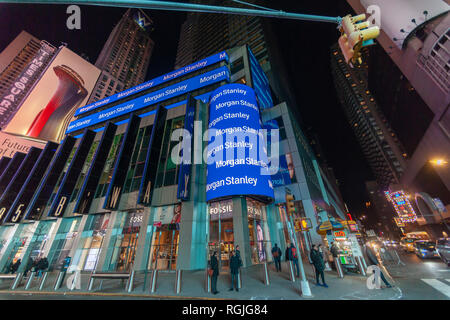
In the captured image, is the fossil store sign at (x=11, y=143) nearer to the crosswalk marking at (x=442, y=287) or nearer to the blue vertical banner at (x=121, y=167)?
the blue vertical banner at (x=121, y=167)

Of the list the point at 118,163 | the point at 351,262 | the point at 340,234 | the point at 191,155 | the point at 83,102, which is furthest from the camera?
the point at 83,102

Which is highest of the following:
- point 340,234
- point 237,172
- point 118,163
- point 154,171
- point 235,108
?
point 235,108

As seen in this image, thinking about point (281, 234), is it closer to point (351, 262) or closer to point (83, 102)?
point (351, 262)

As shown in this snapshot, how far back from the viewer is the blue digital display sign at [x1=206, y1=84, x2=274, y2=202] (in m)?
15.7

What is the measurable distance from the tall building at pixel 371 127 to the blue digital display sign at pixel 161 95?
86.2 metres

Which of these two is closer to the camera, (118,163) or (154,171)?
(154,171)

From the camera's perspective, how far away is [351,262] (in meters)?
12.6

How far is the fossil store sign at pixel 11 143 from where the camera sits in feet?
135

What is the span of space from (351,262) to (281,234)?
7.17 m

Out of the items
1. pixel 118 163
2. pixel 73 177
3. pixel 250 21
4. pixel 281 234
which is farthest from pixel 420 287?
pixel 250 21

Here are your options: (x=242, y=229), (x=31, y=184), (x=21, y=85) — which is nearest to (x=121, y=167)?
(x=242, y=229)

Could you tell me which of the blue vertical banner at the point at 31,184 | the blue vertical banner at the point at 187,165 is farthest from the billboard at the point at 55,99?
the blue vertical banner at the point at 187,165

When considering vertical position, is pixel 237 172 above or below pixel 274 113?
below

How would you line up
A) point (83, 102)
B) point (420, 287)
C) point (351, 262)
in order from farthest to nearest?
point (83, 102) → point (351, 262) → point (420, 287)
